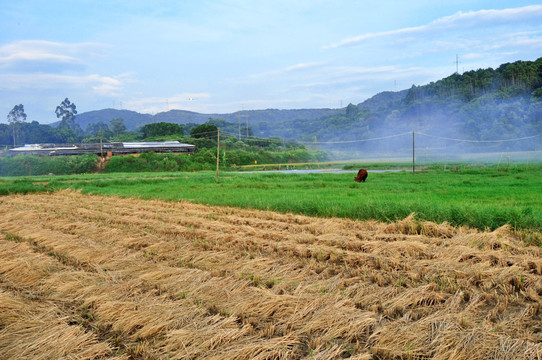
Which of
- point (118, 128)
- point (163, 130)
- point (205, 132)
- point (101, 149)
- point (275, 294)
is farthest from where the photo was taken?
point (118, 128)

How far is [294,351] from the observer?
117 inches

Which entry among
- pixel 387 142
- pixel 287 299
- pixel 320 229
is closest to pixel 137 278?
pixel 287 299

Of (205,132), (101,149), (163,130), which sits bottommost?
(101,149)

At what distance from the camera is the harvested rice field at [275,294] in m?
3.02

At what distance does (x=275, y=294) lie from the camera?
4.01 m

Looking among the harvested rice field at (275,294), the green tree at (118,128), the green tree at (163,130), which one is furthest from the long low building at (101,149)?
the harvested rice field at (275,294)

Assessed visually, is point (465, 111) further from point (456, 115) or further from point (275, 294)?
point (275, 294)

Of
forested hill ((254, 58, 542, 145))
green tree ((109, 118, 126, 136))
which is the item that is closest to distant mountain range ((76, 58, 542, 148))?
forested hill ((254, 58, 542, 145))

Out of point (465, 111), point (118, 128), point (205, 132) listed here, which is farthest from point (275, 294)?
point (118, 128)

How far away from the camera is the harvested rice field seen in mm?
3023

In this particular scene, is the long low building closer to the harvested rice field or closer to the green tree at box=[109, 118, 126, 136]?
the green tree at box=[109, 118, 126, 136]

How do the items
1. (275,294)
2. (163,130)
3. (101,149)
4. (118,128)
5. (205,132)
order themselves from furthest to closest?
(118,128)
(163,130)
(205,132)
(101,149)
(275,294)

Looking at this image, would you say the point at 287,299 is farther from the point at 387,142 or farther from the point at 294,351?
the point at 387,142

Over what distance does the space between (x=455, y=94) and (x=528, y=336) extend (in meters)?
86.4
